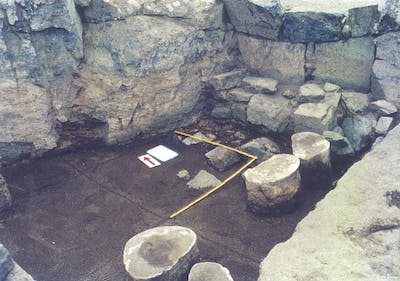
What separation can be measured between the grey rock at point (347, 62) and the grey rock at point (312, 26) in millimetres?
135

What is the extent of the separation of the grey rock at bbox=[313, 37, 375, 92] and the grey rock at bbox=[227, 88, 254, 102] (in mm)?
992

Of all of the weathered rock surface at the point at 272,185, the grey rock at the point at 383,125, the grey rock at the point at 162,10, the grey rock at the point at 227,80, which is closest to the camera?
the weathered rock surface at the point at 272,185

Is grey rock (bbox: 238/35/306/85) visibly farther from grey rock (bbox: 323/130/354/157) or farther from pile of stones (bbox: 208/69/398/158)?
grey rock (bbox: 323/130/354/157)

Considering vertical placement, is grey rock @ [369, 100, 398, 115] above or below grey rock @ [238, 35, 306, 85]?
below

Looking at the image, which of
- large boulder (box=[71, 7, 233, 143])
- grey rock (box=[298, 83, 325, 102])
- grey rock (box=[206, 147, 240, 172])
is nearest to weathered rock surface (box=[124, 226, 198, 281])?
grey rock (box=[206, 147, 240, 172])

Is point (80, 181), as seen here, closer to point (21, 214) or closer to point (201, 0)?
point (21, 214)

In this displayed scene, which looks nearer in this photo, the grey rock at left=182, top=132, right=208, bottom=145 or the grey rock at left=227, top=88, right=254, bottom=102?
the grey rock at left=182, top=132, right=208, bottom=145

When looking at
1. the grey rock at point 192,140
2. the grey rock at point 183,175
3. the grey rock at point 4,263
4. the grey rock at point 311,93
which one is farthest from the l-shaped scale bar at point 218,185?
the grey rock at point 4,263

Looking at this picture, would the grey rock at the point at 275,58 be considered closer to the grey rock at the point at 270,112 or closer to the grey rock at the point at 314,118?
the grey rock at the point at 270,112

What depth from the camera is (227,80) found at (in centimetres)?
645

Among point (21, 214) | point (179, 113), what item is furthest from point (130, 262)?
point (179, 113)

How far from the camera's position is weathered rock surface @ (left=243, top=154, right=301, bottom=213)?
466 cm

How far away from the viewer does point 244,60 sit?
6.70 meters

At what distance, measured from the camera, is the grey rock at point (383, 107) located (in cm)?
548
